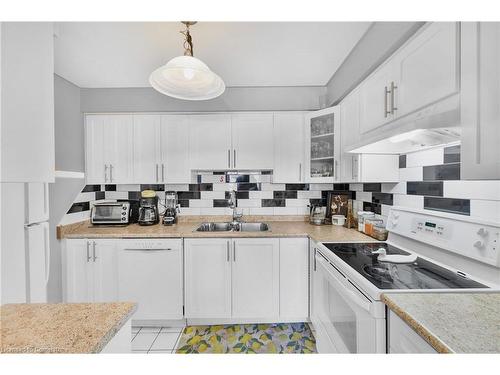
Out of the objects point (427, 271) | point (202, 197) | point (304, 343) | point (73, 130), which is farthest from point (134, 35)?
point (304, 343)

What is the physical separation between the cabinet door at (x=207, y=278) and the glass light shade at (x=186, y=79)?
131cm

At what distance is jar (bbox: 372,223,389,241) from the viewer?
1803mm

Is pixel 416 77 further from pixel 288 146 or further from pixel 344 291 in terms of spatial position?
pixel 288 146

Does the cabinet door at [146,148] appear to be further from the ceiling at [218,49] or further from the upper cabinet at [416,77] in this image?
the upper cabinet at [416,77]

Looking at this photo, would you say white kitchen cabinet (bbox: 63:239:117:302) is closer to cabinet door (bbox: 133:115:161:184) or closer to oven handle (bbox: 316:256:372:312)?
cabinet door (bbox: 133:115:161:184)

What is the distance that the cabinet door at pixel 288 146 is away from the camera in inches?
96.1

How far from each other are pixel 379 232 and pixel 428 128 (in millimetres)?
1078

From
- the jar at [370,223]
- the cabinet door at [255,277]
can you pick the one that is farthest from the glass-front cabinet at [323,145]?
the cabinet door at [255,277]

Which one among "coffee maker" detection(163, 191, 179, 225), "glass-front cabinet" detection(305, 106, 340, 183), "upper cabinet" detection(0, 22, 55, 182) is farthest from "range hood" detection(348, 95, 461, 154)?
"coffee maker" detection(163, 191, 179, 225)

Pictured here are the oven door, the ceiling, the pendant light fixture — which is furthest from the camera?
the ceiling

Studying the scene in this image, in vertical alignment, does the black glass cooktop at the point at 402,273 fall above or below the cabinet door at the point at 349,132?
below

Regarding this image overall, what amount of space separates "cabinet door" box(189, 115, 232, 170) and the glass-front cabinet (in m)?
0.87

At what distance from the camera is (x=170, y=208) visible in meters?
2.54
